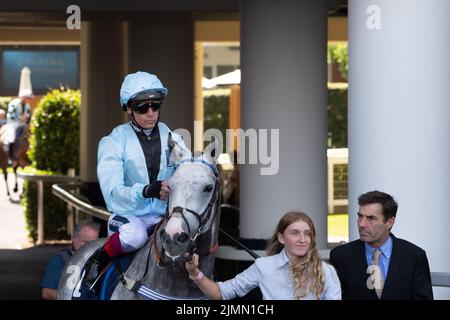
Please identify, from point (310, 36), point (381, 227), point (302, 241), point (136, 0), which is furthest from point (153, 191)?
point (136, 0)

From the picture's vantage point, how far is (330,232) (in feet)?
58.5

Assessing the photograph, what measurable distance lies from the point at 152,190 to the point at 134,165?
0.39 meters

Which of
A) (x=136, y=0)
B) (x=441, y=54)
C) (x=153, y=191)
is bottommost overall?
(x=153, y=191)

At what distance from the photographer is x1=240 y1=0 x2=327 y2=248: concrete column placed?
938 cm

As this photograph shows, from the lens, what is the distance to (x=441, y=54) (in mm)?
6820

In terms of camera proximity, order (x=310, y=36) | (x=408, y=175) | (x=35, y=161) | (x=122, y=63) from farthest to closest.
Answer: (x=35, y=161)
(x=122, y=63)
(x=310, y=36)
(x=408, y=175)

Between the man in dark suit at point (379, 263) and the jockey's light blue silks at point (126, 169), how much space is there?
821 millimetres

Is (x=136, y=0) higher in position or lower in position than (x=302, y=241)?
higher

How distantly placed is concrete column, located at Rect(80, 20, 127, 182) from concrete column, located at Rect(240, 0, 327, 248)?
5.94m

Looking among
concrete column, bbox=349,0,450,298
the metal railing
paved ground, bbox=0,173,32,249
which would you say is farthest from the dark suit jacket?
paved ground, bbox=0,173,32,249

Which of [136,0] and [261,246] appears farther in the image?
[136,0]
